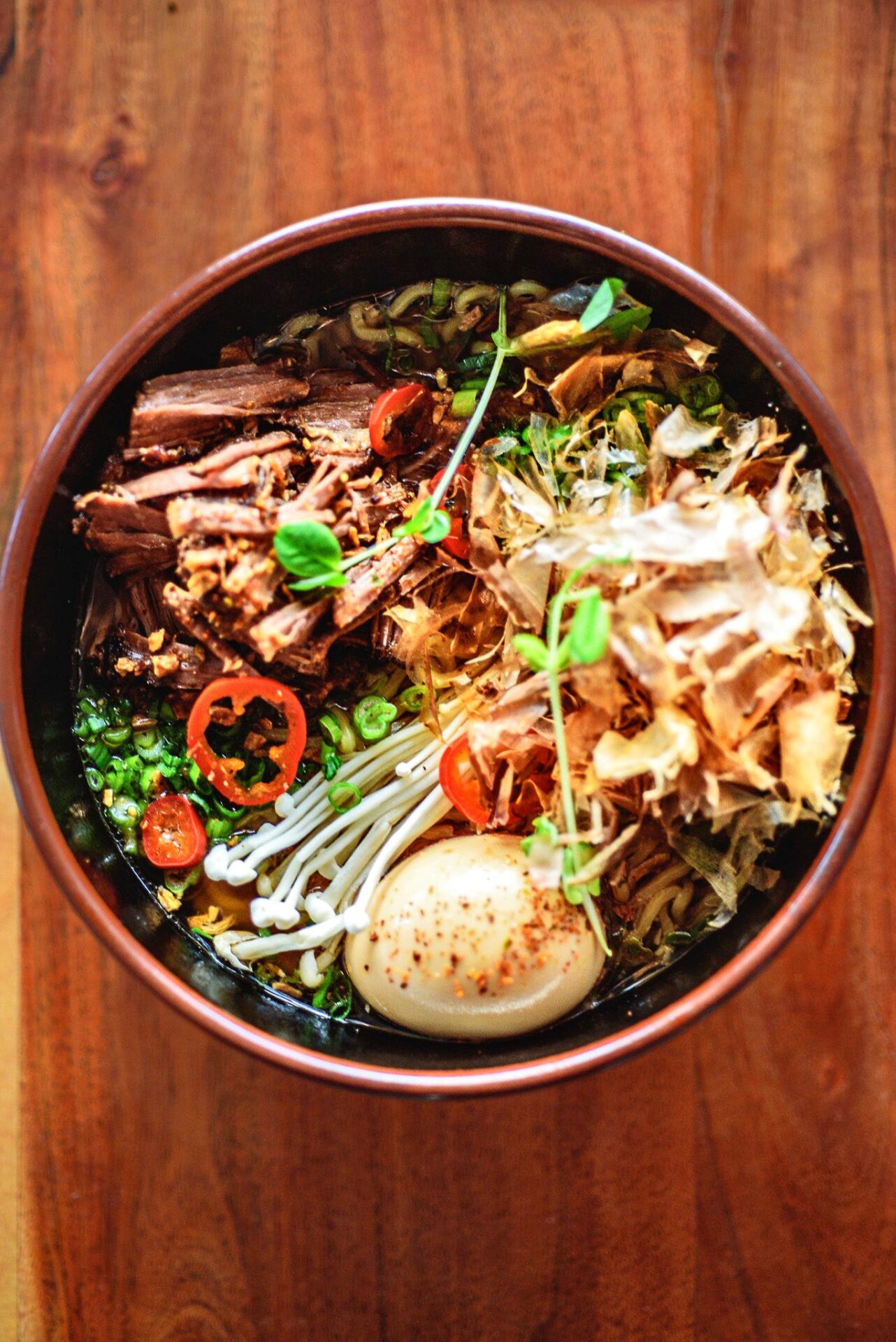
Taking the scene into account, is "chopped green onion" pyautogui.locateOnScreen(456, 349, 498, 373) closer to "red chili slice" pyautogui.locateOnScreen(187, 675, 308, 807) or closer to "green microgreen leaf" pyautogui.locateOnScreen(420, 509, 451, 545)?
"green microgreen leaf" pyautogui.locateOnScreen(420, 509, 451, 545)

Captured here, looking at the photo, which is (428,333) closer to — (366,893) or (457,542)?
(457,542)

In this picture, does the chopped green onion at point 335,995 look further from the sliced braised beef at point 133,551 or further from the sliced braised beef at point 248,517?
the sliced braised beef at point 133,551

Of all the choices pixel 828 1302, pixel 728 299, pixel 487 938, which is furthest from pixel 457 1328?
pixel 728 299

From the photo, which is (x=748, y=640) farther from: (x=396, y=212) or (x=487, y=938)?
(x=396, y=212)

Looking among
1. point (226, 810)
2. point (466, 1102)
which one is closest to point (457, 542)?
point (226, 810)

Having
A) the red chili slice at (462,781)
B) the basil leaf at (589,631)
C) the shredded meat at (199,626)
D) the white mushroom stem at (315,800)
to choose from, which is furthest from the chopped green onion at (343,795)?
the basil leaf at (589,631)
